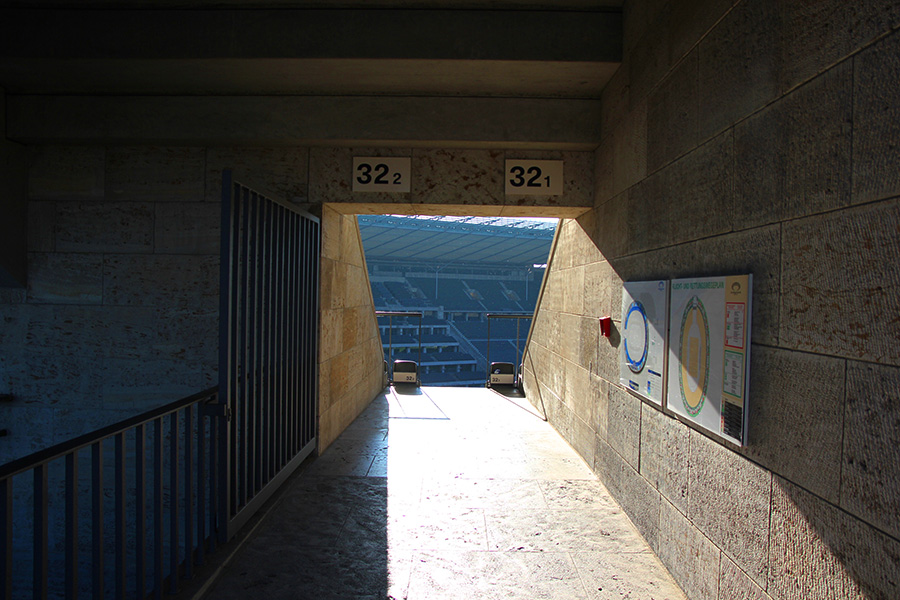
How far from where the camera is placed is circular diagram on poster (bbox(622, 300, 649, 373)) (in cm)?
323

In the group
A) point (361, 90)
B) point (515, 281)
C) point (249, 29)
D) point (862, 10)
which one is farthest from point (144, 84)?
point (515, 281)

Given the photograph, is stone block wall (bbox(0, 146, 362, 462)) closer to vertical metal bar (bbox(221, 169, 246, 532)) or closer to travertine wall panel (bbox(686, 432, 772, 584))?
vertical metal bar (bbox(221, 169, 246, 532))

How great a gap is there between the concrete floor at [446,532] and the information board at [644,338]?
0.98 m

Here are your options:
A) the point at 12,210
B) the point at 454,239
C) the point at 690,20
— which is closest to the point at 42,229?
the point at 12,210

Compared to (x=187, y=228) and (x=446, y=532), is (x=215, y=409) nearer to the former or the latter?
(x=446, y=532)

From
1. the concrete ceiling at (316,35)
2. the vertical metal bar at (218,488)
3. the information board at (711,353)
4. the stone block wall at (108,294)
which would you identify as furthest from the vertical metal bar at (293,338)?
the information board at (711,353)

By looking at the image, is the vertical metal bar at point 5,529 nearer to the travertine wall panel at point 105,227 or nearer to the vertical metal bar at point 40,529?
the vertical metal bar at point 40,529

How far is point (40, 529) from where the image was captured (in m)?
1.69

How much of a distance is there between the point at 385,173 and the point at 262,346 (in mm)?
2040

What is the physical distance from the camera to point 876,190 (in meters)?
1.54

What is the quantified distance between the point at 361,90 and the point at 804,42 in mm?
3437

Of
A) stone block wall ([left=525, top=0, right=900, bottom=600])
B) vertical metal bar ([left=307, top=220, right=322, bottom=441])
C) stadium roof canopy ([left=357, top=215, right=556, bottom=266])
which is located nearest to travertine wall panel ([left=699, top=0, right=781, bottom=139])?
stone block wall ([left=525, top=0, right=900, bottom=600])

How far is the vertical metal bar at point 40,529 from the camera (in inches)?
65.6

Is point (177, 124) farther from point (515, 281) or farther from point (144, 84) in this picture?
point (515, 281)
